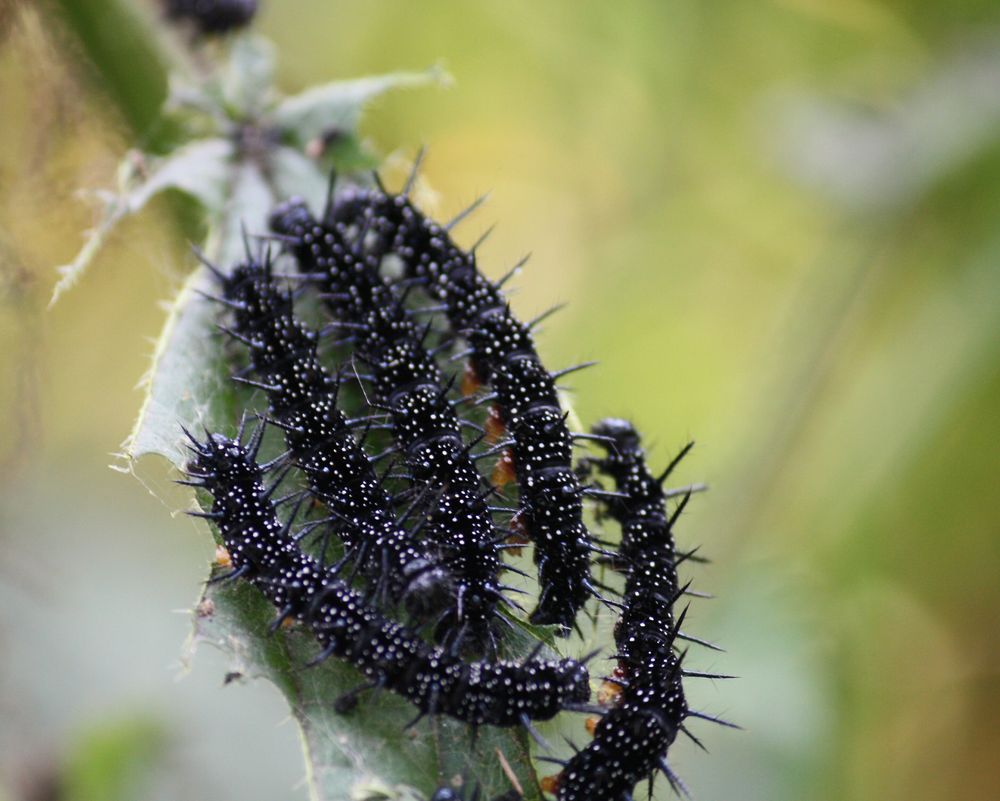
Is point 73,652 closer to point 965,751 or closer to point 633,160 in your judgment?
point 633,160

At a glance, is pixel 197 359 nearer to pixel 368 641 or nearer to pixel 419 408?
pixel 419 408

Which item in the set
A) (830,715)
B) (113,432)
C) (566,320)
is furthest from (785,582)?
(113,432)

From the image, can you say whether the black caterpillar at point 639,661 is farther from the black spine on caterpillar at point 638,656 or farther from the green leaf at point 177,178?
the green leaf at point 177,178

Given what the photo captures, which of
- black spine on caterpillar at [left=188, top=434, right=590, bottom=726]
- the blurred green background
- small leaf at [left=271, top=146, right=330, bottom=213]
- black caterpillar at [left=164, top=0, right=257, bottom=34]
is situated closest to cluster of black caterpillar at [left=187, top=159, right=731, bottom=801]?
black spine on caterpillar at [left=188, top=434, right=590, bottom=726]

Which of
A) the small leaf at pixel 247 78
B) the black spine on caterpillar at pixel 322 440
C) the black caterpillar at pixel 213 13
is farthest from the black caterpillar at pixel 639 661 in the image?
the black caterpillar at pixel 213 13

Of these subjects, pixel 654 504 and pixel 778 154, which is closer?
pixel 654 504

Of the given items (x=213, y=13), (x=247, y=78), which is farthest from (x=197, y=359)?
(x=213, y=13)
